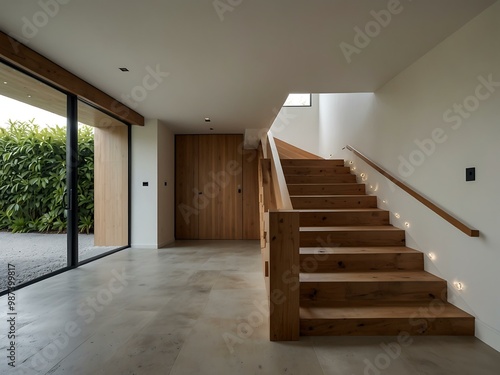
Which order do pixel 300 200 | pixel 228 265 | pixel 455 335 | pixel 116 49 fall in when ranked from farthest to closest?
pixel 228 265, pixel 300 200, pixel 116 49, pixel 455 335

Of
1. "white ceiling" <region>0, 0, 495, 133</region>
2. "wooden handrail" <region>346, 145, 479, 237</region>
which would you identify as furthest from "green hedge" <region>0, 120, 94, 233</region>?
"wooden handrail" <region>346, 145, 479, 237</region>

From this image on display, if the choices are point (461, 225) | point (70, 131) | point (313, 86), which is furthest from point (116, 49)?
point (461, 225)

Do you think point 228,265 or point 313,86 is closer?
point 313,86

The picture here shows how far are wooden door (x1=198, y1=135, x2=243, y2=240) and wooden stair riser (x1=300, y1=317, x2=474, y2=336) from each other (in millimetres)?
4762

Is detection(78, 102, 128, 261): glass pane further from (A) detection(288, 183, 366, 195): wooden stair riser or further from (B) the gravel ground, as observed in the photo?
(A) detection(288, 183, 366, 195): wooden stair riser

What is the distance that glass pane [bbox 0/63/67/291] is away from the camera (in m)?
3.54

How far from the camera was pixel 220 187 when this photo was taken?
22.7 feet

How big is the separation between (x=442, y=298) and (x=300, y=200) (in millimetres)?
1880

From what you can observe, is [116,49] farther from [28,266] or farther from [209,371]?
[28,266]

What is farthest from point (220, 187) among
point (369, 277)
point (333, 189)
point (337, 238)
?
point (369, 277)

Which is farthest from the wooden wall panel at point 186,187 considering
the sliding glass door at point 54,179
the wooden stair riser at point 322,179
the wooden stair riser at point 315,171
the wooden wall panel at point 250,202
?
the wooden stair riser at point 322,179

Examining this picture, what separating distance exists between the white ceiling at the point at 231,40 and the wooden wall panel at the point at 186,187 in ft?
9.20

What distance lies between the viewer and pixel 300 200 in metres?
3.82

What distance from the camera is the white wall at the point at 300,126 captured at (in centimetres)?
708
